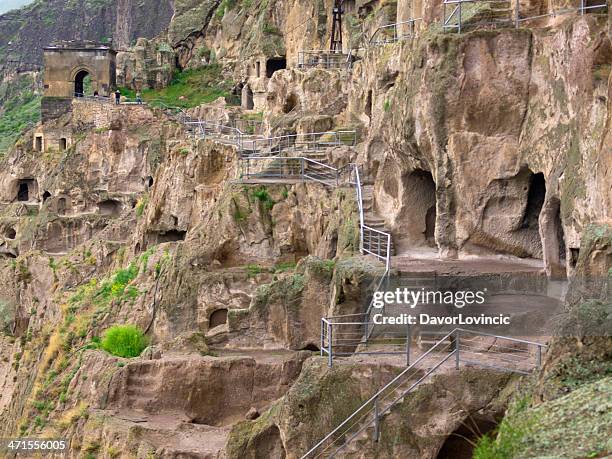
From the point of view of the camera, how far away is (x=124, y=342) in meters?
29.3

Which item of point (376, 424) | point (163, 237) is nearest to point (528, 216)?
point (376, 424)

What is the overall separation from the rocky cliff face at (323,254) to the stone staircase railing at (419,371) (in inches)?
8.1

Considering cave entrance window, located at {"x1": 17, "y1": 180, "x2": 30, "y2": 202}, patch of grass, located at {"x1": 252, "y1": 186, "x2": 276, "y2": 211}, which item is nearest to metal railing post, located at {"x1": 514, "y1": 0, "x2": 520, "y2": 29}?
patch of grass, located at {"x1": 252, "y1": 186, "x2": 276, "y2": 211}

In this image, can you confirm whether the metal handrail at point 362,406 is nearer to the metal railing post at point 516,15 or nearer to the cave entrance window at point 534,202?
the cave entrance window at point 534,202

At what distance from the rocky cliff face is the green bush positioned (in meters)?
0.74

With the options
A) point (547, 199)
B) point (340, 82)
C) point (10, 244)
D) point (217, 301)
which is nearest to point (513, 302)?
point (547, 199)

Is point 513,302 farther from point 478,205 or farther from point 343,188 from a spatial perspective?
point 343,188

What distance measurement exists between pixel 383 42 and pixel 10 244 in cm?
2773

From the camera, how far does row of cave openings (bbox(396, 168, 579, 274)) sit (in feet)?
68.1

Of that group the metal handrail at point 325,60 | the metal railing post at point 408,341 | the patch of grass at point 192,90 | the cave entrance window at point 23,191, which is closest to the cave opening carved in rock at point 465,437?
the metal railing post at point 408,341

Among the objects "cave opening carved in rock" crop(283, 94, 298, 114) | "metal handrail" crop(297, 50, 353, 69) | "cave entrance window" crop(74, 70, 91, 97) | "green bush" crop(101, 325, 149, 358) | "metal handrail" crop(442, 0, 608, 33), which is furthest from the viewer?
"cave entrance window" crop(74, 70, 91, 97)

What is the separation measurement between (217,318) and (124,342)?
8.04ft

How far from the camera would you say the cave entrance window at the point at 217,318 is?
29.4 m

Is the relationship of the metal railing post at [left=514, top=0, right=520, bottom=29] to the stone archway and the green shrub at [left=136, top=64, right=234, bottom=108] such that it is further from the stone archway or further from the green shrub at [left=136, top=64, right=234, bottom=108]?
the stone archway
